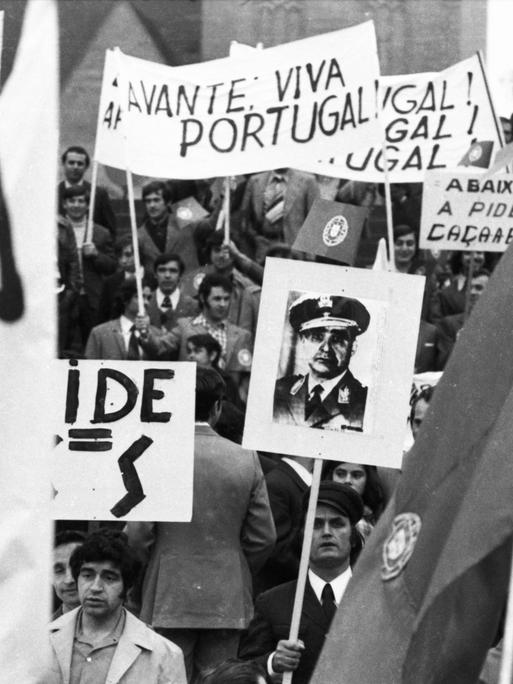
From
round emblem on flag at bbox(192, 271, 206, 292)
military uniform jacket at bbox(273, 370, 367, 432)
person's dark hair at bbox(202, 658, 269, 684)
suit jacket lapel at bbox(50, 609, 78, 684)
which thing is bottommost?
suit jacket lapel at bbox(50, 609, 78, 684)

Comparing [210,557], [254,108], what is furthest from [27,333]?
[254,108]

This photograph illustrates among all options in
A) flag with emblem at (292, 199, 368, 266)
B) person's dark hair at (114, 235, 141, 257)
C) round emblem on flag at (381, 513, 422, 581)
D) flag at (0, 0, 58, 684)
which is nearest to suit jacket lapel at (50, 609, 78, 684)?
flag at (0, 0, 58, 684)

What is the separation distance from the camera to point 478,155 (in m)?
11.2

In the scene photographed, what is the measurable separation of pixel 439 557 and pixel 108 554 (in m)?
3.01

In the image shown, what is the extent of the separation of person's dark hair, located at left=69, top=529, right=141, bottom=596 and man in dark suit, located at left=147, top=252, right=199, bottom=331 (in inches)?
180

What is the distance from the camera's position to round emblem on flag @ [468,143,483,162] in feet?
36.7

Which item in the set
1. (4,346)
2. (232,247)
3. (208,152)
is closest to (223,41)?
(232,247)

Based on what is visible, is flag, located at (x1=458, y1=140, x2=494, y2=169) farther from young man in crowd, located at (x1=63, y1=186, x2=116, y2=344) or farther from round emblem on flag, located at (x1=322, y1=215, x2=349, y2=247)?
young man in crowd, located at (x1=63, y1=186, x2=116, y2=344)

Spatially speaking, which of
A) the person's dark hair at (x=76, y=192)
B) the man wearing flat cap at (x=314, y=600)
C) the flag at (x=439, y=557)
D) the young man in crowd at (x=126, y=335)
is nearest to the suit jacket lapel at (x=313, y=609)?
the man wearing flat cap at (x=314, y=600)

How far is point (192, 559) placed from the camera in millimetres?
7059

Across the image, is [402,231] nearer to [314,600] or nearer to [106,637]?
[314,600]

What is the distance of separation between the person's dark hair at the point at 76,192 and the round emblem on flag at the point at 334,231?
323cm

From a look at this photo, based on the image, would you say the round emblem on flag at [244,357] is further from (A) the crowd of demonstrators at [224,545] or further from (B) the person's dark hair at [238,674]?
(B) the person's dark hair at [238,674]

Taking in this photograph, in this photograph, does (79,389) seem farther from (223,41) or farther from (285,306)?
(223,41)
